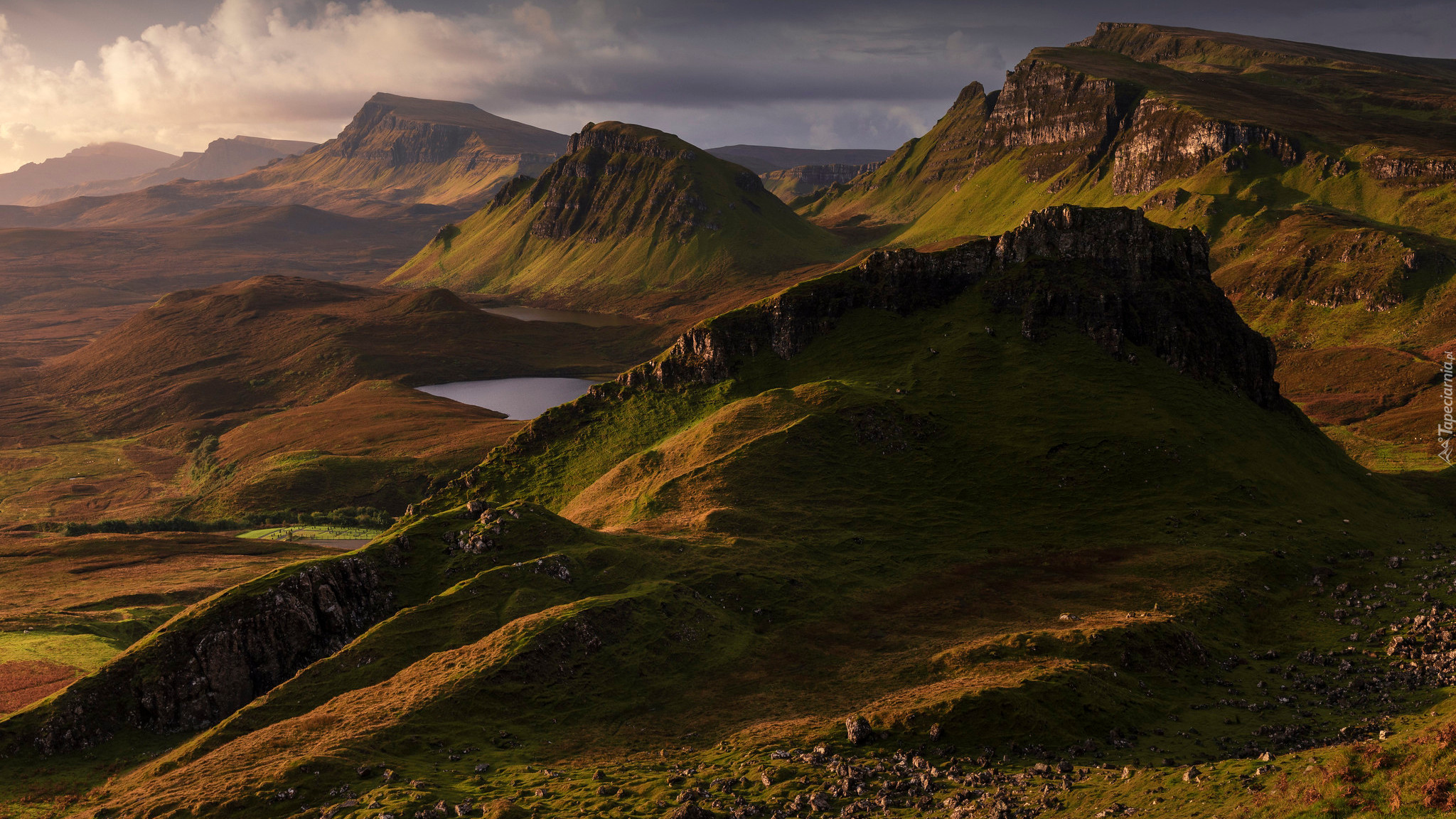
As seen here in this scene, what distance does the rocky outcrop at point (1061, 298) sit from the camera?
10238cm

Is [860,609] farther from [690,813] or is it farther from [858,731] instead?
[690,813]

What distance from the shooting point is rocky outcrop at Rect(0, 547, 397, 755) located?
5566cm

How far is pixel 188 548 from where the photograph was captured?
147500 mm

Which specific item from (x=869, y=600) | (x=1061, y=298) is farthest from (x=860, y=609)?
A: (x=1061, y=298)

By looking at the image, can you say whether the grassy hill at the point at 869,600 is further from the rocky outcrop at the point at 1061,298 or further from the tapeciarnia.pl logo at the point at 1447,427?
the tapeciarnia.pl logo at the point at 1447,427

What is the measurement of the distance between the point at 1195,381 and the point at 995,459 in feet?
95.2

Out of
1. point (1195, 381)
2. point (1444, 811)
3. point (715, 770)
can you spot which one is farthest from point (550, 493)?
point (1444, 811)

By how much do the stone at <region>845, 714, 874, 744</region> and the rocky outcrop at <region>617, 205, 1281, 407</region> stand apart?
69.6 m

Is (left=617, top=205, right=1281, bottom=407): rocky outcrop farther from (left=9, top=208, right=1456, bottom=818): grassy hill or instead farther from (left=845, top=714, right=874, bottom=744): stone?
(left=845, top=714, right=874, bottom=744): stone

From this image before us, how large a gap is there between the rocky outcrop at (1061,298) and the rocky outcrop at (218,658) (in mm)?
56268

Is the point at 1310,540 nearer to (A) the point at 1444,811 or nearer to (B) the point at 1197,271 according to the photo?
(B) the point at 1197,271

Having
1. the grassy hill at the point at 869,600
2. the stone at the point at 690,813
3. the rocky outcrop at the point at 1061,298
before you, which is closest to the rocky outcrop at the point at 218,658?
the grassy hill at the point at 869,600

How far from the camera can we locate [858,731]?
4412 centimetres

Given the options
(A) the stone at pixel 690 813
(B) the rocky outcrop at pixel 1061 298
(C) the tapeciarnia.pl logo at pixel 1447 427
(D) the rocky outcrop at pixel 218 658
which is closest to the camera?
(A) the stone at pixel 690 813
